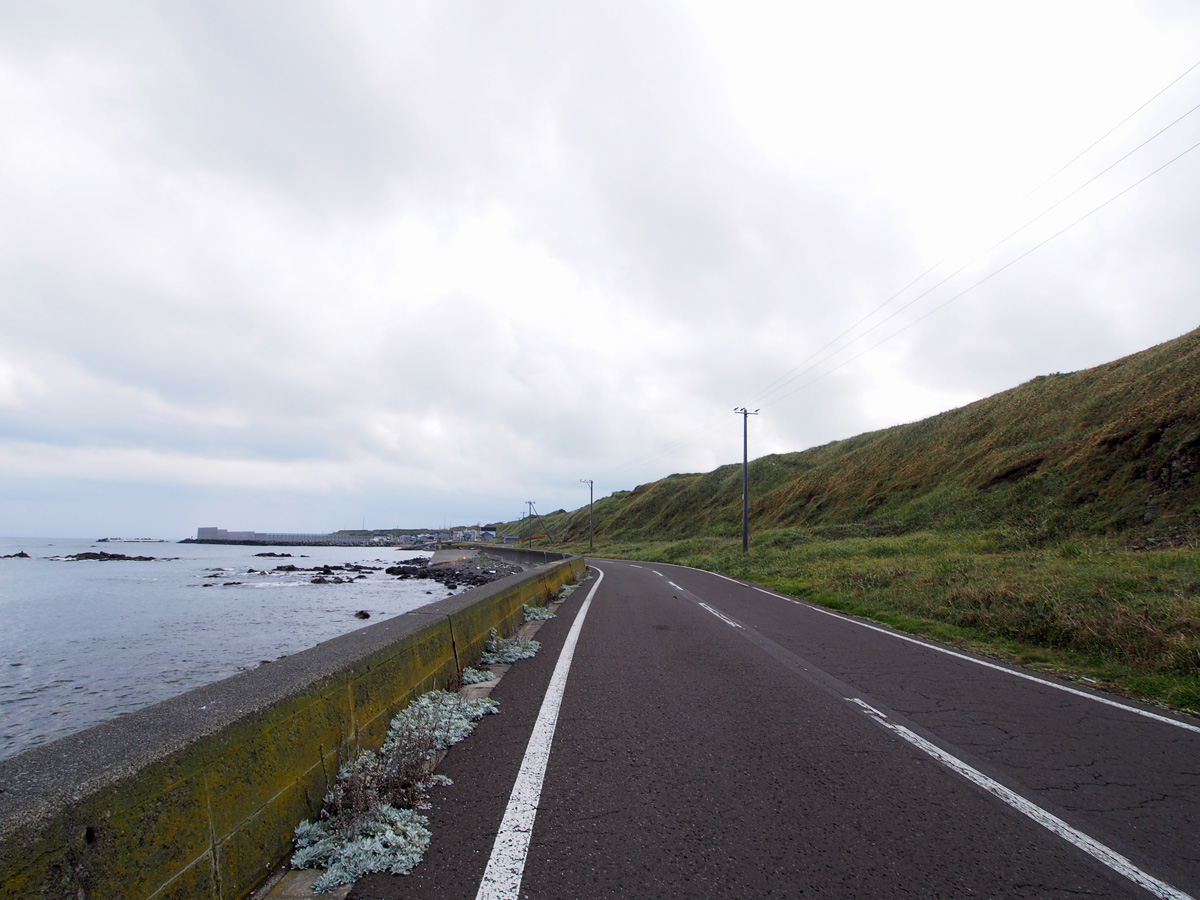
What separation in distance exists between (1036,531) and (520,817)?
881 inches

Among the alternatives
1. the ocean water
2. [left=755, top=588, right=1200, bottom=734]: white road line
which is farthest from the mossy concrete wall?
the ocean water

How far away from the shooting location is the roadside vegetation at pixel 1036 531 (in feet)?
28.2

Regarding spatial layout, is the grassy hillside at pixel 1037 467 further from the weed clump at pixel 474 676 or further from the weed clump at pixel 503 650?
the weed clump at pixel 474 676

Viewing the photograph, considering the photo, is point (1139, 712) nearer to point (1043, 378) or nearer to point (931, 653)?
point (931, 653)

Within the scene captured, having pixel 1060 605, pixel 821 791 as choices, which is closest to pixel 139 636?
pixel 821 791

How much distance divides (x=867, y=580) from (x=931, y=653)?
25.8 feet

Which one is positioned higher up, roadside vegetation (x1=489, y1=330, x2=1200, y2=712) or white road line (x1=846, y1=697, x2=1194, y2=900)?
roadside vegetation (x1=489, y1=330, x2=1200, y2=712)

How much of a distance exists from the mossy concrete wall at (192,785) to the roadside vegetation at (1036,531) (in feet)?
26.4

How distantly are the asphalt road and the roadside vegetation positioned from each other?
89.4 inches

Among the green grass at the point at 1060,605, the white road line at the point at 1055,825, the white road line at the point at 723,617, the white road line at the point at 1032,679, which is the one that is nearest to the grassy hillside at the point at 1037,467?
the green grass at the point at 1060,605

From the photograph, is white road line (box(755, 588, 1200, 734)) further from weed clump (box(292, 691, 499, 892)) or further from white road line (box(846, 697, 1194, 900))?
weed clump (box(292, 691, 499, 892))

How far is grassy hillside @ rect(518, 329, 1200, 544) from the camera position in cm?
1998

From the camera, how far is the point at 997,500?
95.0ft

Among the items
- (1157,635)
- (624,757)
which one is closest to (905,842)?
(624,757)
